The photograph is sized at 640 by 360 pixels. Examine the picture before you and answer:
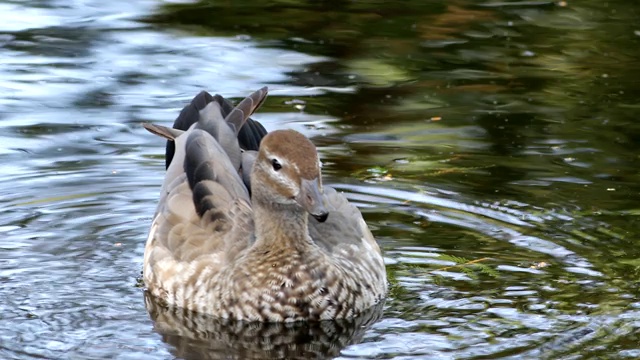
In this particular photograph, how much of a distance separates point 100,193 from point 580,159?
3.64 m

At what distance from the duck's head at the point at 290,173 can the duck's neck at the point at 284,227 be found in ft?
0.19

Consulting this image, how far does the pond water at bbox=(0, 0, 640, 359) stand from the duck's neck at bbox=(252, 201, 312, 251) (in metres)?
0.54

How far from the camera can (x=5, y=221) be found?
9531mm

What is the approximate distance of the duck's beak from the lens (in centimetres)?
763

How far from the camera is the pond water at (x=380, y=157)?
7.73 m

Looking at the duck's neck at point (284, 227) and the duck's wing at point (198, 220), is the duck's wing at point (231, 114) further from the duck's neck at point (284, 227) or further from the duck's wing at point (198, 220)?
the duck's neck at point (284, 227)

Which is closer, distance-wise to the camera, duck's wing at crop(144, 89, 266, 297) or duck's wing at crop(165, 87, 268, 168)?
duck's wing at crop(144, 89, 266, 297)

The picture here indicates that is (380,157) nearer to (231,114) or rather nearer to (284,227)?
(231,114)

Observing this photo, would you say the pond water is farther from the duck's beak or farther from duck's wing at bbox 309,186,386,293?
the duck's beak

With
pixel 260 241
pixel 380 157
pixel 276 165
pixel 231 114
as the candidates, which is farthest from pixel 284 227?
pixel 380 157

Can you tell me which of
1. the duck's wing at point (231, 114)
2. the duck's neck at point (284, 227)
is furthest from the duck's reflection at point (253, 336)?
the duck's wing at point (231, 114)

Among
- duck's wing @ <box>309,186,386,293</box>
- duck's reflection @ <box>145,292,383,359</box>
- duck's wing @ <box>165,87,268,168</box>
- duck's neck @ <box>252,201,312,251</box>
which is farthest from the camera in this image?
duck's wing @ <box>165,87,268,168</box>

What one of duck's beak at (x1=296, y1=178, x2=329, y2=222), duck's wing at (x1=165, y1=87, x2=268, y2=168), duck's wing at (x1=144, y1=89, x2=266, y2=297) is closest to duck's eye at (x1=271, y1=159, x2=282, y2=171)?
duck's beak at (x1=296, y1=178, x2=329, y2=222)

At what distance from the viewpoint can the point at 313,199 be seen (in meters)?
7.70
